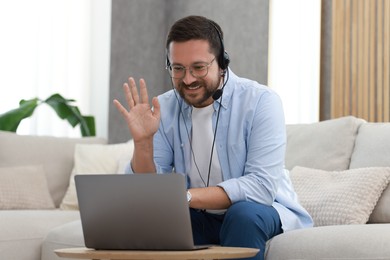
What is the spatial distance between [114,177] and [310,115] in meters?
3.21

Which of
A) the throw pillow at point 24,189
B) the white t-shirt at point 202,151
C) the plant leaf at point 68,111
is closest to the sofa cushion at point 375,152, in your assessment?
the white t-shirt at point 202,151

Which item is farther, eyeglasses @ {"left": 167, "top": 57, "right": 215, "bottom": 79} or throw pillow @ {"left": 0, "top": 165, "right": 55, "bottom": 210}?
throw pillow @ {"left": 0, "top": 165, "right": 55, "bottom": 210}

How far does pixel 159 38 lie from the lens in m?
5.79

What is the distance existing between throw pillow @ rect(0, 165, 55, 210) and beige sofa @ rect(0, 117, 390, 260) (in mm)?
12

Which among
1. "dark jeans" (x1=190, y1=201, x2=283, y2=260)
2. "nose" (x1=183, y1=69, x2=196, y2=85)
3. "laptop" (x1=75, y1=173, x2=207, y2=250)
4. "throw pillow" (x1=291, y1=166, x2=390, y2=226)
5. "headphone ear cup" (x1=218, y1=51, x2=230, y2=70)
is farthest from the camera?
"throw pillow" (x1=291, y1=166, x2=390, y2=226)

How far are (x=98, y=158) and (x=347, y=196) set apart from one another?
1.70 m

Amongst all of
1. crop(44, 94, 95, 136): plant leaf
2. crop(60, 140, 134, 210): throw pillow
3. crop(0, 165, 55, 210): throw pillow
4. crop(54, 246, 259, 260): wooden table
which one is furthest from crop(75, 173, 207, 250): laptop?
crop(44, 94, 95, 136): plant leaf

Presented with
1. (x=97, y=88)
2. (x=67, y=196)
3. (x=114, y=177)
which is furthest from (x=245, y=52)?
(x=114, y=177)

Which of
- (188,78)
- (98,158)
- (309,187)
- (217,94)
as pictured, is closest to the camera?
(188,78)

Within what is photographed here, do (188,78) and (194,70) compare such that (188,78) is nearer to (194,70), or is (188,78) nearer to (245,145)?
(194,70)

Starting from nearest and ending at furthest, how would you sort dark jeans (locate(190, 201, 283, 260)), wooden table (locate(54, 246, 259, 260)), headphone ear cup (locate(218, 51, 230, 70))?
wooden table (locate(54, 246, 259, 260)) < dark jeans (locate(190, 201, 283, 260)) < headphone ear cup (locate(218, 51, 230, 70))

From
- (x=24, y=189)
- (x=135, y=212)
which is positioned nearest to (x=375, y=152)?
(x=135, y=212)

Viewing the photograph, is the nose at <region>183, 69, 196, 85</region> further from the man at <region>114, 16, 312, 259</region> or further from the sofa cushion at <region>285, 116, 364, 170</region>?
the sofa cushion at <region>285, 116, 364, 170</region>

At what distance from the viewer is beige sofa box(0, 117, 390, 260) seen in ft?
7.29
